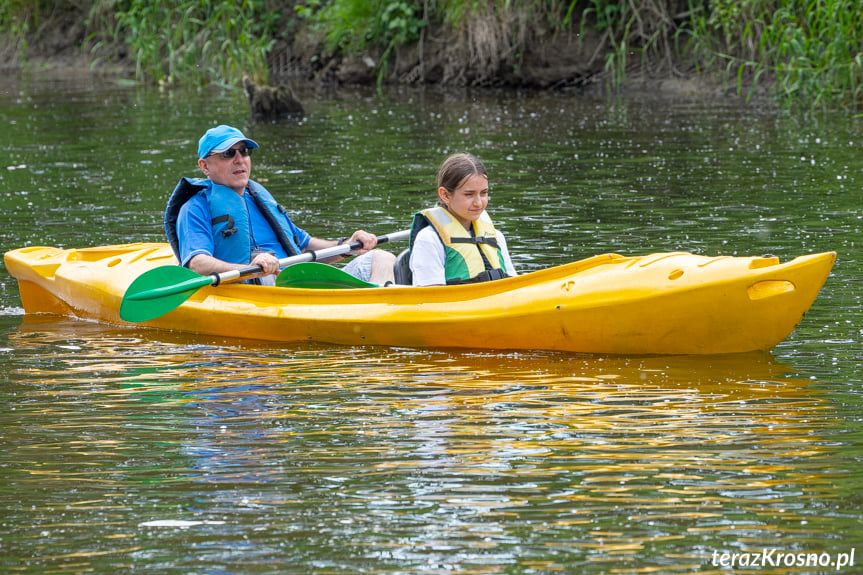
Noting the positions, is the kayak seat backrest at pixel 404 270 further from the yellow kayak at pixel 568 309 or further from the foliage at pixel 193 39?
the foliage at pixel 193 39

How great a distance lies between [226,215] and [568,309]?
1664 mm

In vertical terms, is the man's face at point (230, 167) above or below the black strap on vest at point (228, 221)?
above

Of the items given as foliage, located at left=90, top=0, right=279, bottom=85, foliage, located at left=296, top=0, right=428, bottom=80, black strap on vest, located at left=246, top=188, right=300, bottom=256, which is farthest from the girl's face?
foliage, located at left=296, top=0, right=428, bottom=80

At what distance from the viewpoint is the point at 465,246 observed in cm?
521

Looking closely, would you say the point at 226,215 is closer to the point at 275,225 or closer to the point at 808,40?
the point at 275,225

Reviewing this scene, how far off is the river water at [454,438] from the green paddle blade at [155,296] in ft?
0.56

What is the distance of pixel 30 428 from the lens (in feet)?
13.5

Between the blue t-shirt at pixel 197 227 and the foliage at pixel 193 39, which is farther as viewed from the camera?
the foliage at pixel 193 39

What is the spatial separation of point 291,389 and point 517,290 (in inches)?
41.3

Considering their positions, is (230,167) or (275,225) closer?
(230,167)

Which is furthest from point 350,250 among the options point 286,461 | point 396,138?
point 396,138

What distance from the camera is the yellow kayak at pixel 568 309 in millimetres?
4605

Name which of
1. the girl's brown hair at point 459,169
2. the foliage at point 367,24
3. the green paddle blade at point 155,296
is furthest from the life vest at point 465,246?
the foliage at point 367,24

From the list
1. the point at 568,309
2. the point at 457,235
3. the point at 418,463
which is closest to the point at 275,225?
the point at 457,235
